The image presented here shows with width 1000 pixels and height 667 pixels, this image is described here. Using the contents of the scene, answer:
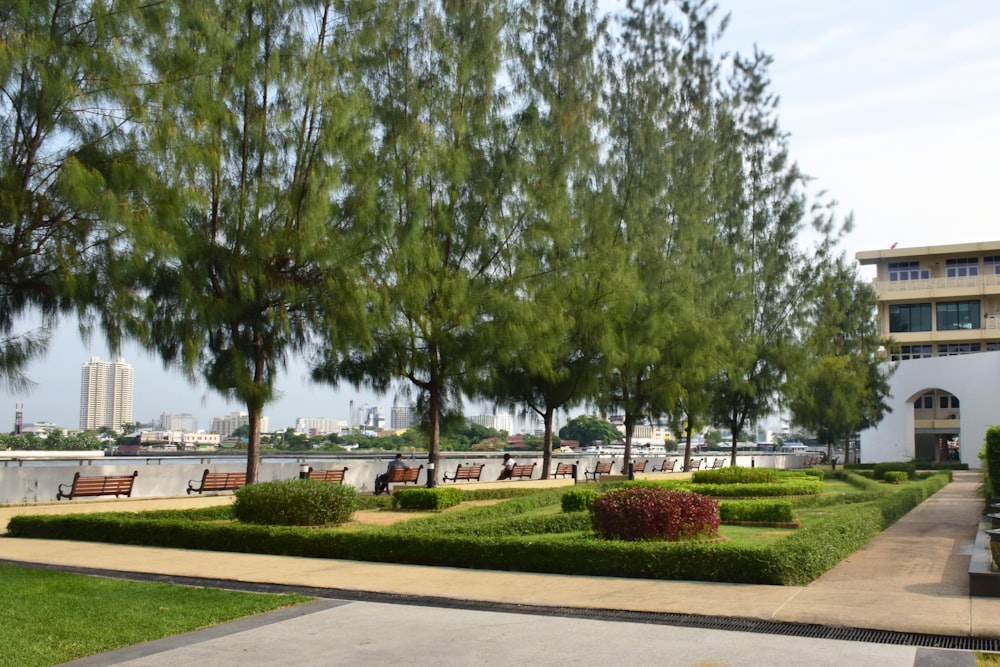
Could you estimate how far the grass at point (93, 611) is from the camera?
7.21m

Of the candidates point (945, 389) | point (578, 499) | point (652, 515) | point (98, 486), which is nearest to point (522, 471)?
point (578, 499)

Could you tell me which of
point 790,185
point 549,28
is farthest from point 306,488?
point 790,185

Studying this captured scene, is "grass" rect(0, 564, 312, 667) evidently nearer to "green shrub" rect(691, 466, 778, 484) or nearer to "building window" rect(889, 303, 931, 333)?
"green shrub" rect(691, 466, 778, 484)

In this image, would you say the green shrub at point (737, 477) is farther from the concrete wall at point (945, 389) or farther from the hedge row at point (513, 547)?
the concrete wall at point (945, 389)

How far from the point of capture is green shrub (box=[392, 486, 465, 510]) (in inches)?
786

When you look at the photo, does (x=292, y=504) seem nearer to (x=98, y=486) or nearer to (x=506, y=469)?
(x=98, y=486)

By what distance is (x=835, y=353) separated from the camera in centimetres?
4881

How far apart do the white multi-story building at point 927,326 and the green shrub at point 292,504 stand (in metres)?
47.8

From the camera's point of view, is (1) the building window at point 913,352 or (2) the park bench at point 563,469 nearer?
(2) the park bench at point 563,469

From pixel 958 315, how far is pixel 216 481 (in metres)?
56.4

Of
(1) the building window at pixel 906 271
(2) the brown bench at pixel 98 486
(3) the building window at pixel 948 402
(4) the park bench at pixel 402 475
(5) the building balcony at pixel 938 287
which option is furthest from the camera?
(1) the building window at pixel 906 271

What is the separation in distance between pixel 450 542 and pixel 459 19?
1567 centimetres

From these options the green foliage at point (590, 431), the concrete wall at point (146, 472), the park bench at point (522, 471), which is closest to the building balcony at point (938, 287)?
the park bench at point (522, 471)

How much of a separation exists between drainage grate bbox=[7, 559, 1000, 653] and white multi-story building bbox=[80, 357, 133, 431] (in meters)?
63.1
